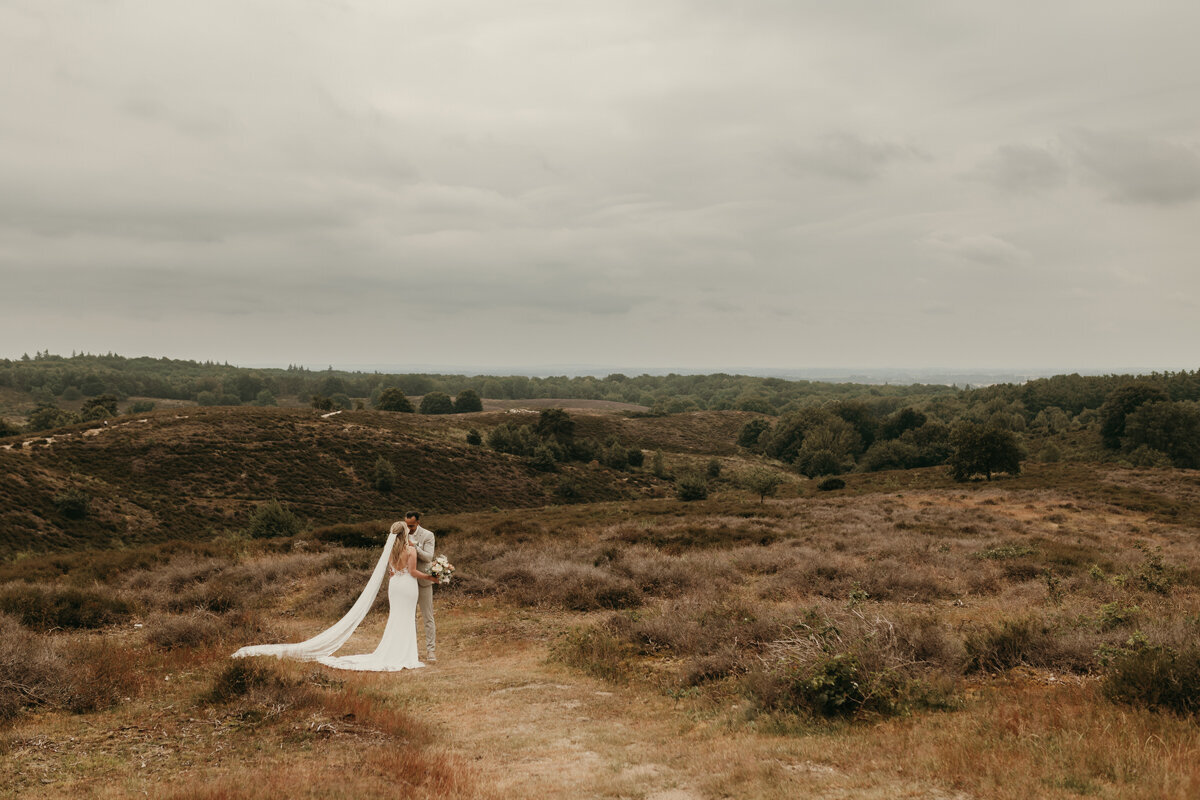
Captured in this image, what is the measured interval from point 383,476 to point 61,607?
194 feet

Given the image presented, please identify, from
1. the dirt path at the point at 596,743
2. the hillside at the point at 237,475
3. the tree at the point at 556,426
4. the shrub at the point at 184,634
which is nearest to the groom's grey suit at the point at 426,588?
the dirt path at the point at 596,743

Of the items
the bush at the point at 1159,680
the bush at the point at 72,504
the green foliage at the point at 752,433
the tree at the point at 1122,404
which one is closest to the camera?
the bush at the point at 1159,680

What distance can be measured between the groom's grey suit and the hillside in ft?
153

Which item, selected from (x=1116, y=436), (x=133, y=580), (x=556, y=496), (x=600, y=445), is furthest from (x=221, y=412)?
(x=1116, y=436)

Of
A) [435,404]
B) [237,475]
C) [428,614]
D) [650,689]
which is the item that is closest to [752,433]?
[435,404]

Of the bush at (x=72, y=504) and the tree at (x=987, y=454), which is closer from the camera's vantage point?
the bush at (x=72, y=504)

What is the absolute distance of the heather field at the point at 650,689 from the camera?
5.84 m

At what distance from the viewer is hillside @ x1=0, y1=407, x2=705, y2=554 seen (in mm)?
51125

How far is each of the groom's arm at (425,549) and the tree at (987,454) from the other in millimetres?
58083

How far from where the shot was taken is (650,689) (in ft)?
32.1

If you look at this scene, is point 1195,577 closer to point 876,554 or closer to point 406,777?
point 876,554

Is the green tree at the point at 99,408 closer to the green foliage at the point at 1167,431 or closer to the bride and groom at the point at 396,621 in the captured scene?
the bride and groom at the point at 396,621

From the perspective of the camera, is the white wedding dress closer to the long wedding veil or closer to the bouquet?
the long wedding veil

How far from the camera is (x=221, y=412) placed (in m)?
81.6
